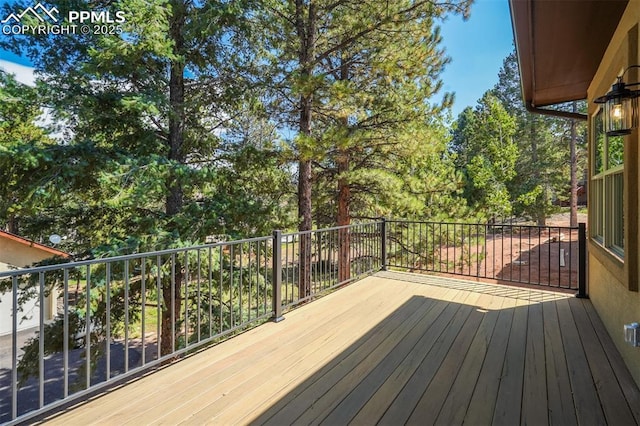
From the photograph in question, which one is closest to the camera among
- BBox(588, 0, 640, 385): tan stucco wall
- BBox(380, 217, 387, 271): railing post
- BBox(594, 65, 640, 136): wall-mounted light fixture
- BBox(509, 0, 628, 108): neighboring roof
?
BBox(594, 65, 640, 136): wall-mounted light fixture

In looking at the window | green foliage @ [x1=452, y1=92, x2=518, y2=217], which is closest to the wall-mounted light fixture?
the window

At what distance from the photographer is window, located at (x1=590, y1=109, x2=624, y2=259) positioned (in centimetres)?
293

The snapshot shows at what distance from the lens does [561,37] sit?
285cm

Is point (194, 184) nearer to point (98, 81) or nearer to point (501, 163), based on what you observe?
point (98, 81)

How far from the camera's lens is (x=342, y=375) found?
234 cm

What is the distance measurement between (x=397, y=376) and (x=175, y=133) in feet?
18.5

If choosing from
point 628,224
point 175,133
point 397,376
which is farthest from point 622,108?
point 175,133

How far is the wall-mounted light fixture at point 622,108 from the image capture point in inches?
81.1

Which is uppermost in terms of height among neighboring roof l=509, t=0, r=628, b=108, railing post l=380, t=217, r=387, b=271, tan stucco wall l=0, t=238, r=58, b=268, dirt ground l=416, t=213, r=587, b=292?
neighboring roof l=509, t=0, r=628, b=108

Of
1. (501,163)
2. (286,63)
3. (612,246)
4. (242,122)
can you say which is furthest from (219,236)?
(501,163)

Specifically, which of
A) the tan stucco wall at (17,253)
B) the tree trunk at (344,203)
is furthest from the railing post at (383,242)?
the tan stucco wall at (17,253)

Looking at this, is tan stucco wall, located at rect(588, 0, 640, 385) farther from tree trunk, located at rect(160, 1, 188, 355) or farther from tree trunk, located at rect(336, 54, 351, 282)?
tree trunk, located at rect(160, 1, 188, 355)

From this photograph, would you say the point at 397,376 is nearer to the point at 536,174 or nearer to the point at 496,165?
the point at 496,165

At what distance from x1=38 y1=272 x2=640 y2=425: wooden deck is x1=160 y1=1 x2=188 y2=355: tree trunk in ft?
11.8
